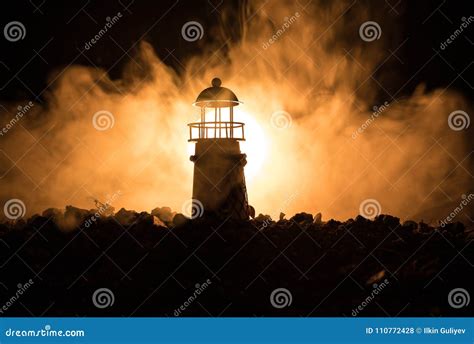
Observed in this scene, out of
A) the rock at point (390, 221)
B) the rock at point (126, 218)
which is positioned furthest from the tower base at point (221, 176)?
the rock at point (390, 221)

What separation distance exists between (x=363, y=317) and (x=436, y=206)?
44.5ft

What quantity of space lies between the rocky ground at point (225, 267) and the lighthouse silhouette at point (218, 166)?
146 cm

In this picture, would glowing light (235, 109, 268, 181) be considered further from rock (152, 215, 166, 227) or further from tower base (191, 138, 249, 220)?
rock (152, 215, 166, 227)

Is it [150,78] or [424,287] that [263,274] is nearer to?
[424,287]

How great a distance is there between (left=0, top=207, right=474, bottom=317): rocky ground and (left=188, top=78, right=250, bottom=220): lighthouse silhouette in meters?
1.46

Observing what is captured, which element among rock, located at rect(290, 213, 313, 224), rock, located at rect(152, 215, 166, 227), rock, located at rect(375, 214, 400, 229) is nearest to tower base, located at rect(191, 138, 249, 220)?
rock, located at rect(290, 213, 313, 224)

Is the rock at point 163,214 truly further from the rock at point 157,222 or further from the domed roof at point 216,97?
the domed roof at point 216,97

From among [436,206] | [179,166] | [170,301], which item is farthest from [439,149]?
[170,301]

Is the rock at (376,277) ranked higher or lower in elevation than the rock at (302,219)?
lower

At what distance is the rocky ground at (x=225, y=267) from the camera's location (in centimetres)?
1580

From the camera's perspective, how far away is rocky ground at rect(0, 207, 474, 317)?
51.9ft

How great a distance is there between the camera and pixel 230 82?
84.9ft

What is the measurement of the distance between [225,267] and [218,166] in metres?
3.82

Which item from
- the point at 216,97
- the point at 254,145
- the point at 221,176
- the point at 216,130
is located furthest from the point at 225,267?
the point at 254,145
